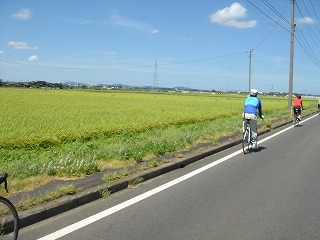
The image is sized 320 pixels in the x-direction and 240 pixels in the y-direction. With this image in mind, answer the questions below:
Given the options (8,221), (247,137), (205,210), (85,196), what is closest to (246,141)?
(247,137)

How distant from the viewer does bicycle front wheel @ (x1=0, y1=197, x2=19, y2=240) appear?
3.63m

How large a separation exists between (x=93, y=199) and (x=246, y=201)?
7.82 feet

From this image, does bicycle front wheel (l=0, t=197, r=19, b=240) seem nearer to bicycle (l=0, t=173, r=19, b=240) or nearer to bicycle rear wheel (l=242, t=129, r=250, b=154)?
bicycle (l=0, t=173, r=19, b=240)

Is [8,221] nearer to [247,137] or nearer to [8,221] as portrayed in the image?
[8,221]

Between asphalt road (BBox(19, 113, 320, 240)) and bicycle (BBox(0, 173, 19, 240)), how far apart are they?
0.55 feet

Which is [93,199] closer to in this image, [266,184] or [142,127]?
[266,184]

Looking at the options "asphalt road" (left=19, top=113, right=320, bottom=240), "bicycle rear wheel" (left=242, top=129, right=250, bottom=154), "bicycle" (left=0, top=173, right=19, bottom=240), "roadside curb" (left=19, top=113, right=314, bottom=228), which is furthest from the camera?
"bicycle rear wheel" (left=242, top=129, right=250, bottom=154)

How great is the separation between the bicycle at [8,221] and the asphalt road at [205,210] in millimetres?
169

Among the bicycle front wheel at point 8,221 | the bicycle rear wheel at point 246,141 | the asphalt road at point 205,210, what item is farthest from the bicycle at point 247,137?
the bicycle front wheel at point 8,221

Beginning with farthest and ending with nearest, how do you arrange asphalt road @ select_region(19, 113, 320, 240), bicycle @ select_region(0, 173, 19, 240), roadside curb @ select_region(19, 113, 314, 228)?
1. roadside curb @ select_region(19, 113, 314, 228)
2. asphalt road @ select_region(19, 113, 320, 240)
3. bicycle @ select_region(0, 173, 19, 240)

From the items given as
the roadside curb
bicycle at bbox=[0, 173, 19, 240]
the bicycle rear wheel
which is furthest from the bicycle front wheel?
the bicycle rear wheel

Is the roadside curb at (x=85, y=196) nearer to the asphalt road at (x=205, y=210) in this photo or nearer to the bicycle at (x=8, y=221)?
the asphalt road at (x=205, y=210)

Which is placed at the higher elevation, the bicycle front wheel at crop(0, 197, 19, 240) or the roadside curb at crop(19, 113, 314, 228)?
the bicycle front wheel at crop(0, 197, 19, 240)

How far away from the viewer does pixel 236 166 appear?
8.39 metres
